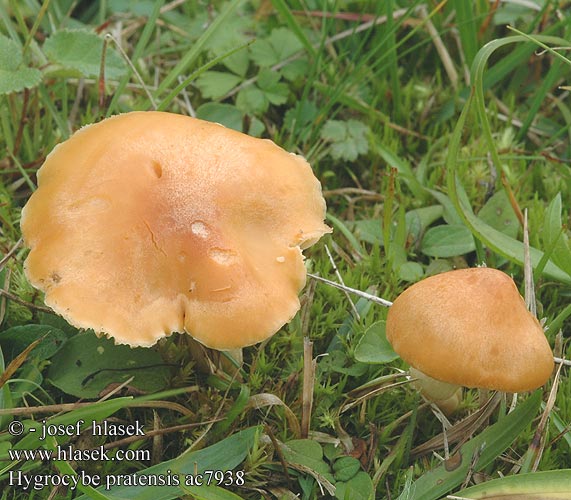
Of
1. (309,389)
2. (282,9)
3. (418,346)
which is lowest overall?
(309,389)

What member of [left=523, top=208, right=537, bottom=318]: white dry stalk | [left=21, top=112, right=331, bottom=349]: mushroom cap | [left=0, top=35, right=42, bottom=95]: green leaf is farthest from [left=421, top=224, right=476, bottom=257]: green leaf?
[left=0, top=35, right=42, bottom=95]: green leaf

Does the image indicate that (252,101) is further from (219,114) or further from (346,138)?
(346,138)

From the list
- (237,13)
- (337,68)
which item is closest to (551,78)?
(337,68)

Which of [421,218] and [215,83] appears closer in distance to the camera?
[421,218]

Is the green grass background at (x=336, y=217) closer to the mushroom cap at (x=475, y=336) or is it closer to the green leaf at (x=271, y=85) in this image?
the green leaf at (x=271, y=85)

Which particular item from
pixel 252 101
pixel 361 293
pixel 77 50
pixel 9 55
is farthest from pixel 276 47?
pixel 361 293

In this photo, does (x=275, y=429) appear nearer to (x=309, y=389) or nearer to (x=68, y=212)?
(x=309, y=389)
